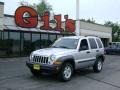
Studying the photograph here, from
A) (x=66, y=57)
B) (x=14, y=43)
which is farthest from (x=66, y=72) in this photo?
(x=14, y=43)

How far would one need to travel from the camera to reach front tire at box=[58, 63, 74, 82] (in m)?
10.6

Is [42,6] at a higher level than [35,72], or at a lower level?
higher

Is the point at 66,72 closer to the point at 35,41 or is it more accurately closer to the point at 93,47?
the point at 93,47

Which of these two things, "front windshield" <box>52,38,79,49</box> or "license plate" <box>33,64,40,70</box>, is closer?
"license plate" <box>33,64,40,70</box>

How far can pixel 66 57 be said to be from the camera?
10.7 metres

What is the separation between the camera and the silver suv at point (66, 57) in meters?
10.4

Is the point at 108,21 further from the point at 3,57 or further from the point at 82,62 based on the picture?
the point at 82,62

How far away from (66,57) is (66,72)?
0.65 meters

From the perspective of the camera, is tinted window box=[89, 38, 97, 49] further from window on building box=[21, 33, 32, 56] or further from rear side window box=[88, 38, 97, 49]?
window on building box=[21, 33, 32, 56]

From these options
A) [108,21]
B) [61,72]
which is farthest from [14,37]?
[108,21]

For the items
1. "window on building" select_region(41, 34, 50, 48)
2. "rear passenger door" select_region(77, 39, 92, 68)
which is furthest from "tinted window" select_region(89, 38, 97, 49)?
"window on building" select_region(41, 34, 50, 48)

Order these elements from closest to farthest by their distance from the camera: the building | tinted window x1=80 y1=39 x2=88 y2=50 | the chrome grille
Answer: the chrome grille, tinted window x1=80 y1=39 x2=88 y2=50, the building

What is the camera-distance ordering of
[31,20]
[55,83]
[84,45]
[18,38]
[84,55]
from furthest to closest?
[31,20], [18,38], [84,45], [84,55], [55,83]

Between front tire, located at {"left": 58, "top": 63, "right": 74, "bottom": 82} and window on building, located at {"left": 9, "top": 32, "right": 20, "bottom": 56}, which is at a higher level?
window on building, located at {"left": 9, "top": 32, "right": 20, "bottom": 56}
